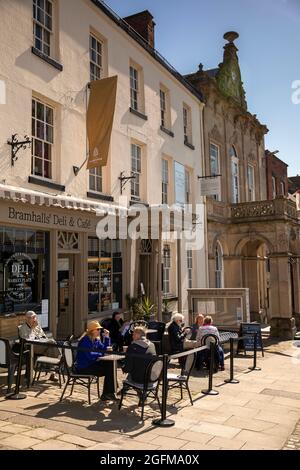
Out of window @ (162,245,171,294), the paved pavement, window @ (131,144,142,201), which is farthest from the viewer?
window @ (162,245,171,294)

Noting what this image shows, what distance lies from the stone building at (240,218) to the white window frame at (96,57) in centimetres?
831

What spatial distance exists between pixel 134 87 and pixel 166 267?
22.3 feet

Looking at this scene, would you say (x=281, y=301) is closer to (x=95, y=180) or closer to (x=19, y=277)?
(x=95, y=180)

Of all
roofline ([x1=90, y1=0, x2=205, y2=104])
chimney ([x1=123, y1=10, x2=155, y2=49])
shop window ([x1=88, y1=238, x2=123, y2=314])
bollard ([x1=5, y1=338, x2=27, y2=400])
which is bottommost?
bollard ([x1=5, y1=338, x2=27, y2=400])

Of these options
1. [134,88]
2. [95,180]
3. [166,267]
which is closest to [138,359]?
[95,180]

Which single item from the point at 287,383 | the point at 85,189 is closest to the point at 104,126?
the point at 85,189

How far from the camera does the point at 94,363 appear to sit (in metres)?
7.42

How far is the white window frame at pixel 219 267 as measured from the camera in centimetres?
2183

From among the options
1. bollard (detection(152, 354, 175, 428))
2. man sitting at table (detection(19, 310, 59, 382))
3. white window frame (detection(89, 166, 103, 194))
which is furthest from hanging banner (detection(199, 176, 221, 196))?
bollard (detection(152, 354, 175, 428))

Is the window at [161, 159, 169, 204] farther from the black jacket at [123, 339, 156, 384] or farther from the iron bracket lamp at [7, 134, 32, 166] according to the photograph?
the black jacket at [123, 339, 156, 384]

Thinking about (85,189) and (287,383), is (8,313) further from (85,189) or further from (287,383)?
(287,383)

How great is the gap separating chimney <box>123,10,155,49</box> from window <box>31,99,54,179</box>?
803 centimetres

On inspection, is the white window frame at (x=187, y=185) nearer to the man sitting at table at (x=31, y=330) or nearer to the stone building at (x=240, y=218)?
the stone building at (x=240, y=218)

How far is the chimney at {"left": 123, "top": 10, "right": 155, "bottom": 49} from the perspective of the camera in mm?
17625
